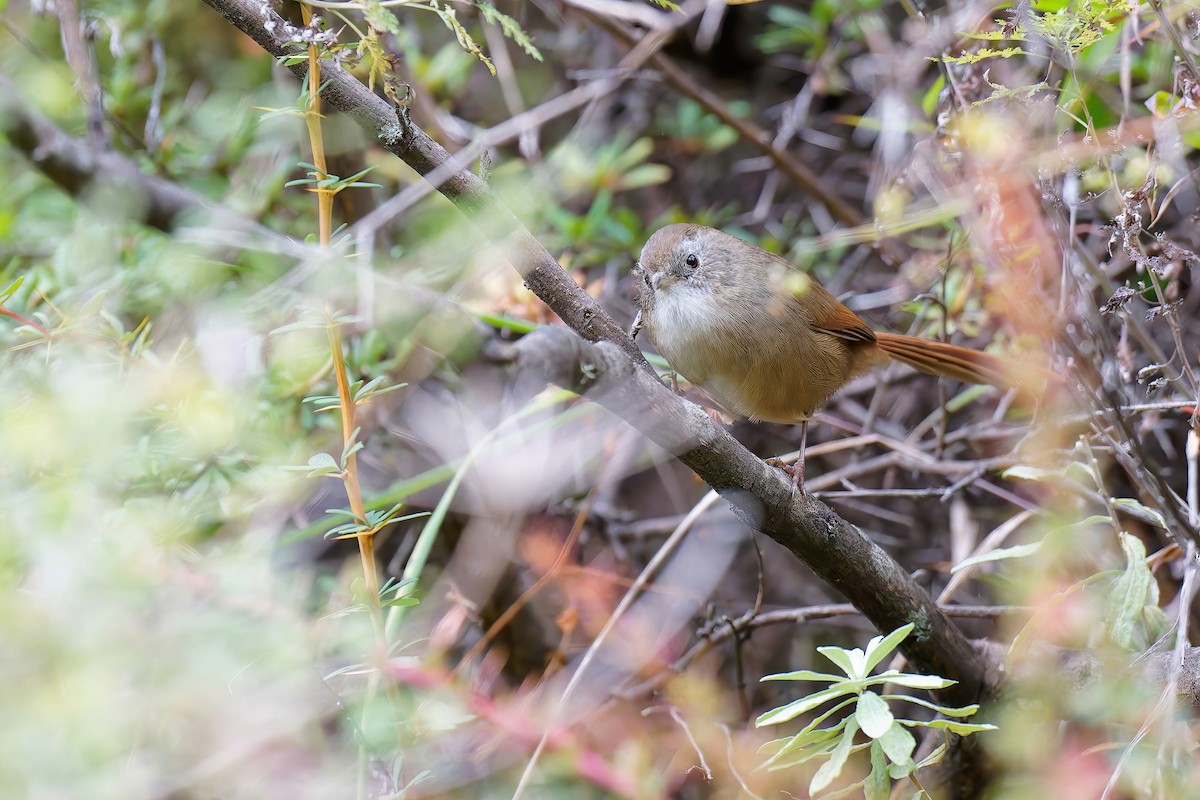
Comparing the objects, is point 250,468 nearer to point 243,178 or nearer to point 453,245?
point 453,245

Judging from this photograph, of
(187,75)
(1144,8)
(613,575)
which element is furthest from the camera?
(187,75)

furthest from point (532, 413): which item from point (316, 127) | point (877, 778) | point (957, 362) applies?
point (877, 778)

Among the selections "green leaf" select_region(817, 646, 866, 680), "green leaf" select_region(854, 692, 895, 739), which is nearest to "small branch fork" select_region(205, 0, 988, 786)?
"green leaf" select_region(817, 646, 866, 680)

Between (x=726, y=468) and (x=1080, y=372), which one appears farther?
(x=1080, y=372)

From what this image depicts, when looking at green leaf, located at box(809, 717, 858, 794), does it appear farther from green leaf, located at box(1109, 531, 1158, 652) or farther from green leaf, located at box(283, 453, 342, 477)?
green leaf, located at box(283, 453, 342, 477)

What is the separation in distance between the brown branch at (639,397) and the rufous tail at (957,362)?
0.90 m

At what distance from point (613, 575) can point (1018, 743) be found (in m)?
1.25

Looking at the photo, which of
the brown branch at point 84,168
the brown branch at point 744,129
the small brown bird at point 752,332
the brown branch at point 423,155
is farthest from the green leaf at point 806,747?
the brown branch at point 744,129

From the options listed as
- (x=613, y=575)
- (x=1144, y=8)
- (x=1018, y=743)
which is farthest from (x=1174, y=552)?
(x=613, y=575)

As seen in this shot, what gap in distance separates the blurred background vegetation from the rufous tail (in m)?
0.10

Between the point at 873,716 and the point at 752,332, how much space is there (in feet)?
4.23

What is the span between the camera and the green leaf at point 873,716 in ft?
4.90

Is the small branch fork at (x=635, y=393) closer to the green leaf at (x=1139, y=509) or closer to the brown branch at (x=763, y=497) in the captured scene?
the brown branch at (x=763, y=497)

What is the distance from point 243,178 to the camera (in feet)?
11.0
